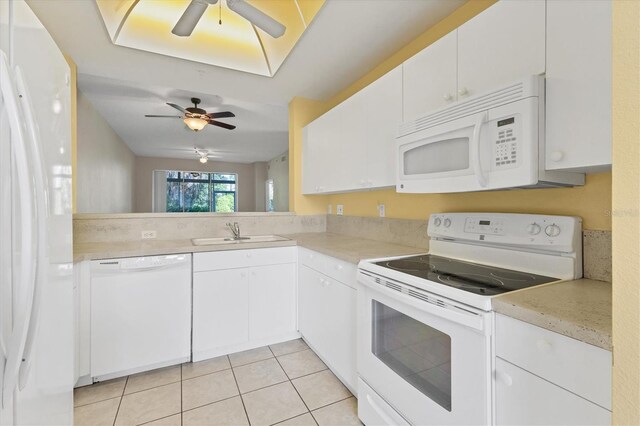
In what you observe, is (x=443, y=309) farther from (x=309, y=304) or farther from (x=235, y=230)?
(x=235, y=230)

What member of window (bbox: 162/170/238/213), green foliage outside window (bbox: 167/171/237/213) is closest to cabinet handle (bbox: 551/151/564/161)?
window (bbox: 162/170/238/213)

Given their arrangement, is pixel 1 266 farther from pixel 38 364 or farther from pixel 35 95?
pixel 35 95

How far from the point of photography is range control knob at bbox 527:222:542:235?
1232 millimetres

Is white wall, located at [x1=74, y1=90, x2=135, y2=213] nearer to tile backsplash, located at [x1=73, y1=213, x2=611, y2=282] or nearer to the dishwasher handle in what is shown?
tile backsplash, located at [x1=73, y1=213, x2=611, y2=282]

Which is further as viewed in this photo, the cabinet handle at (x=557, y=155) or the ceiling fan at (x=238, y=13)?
the ceiling fan at (x=238, y=13)

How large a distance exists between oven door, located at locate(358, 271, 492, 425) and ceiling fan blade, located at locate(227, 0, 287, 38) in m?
1.54

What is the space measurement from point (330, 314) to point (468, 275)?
99 cm

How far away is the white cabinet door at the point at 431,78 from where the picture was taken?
1.40 metres

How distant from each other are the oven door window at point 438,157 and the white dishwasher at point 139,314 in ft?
5.36

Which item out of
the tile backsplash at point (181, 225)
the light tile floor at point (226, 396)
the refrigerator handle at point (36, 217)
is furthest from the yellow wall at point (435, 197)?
the refrigerator handle at point (36, 217)

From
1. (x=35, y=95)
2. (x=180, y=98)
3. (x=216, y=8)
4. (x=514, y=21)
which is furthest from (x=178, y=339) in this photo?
(x=180, y=98)

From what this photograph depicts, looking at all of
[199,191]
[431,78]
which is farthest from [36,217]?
[199,191]

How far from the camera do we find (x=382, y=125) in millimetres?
1871

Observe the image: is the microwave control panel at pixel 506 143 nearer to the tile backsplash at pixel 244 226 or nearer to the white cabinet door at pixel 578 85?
the white cabinet door at pixel 578 85
